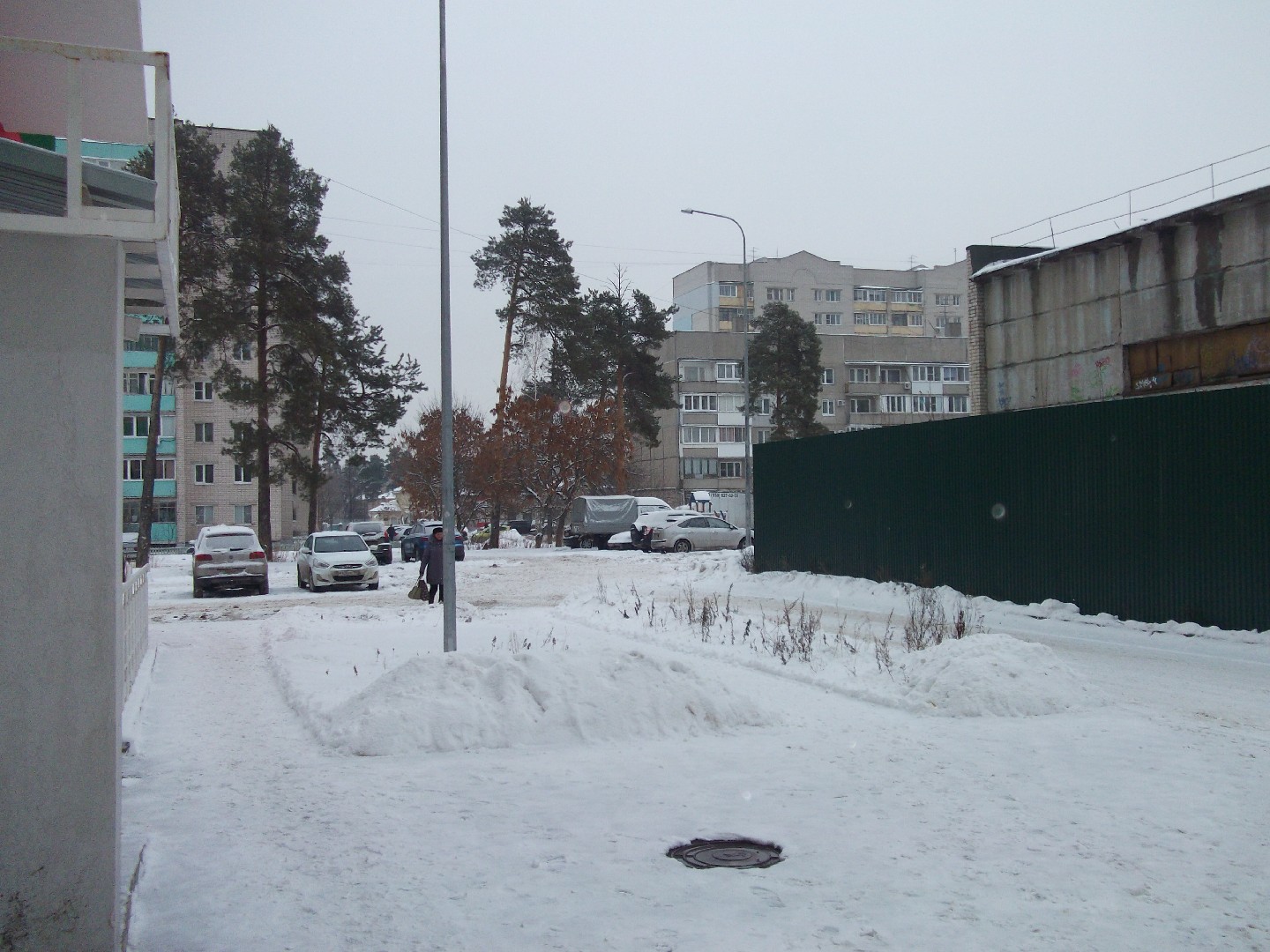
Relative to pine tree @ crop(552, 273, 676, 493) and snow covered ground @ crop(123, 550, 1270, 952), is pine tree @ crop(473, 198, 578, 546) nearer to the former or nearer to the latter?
pine tree @ crop(552, 273, 676, 493)

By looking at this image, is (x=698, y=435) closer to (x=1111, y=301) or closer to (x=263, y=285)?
(x=263, y=285)

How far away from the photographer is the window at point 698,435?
8294 cm

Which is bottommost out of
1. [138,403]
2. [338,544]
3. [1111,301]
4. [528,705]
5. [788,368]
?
[528,705]

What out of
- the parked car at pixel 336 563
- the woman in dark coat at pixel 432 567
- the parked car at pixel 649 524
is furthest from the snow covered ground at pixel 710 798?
the parked car at pixel 649 524

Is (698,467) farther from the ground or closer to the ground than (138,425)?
closer to the ground

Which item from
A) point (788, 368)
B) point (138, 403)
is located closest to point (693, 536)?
point (788, 368)

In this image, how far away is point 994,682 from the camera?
9406 millimetres

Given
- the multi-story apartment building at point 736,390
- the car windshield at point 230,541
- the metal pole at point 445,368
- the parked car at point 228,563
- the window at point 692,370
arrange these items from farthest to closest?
1. the window at point 692,370
2. the multi-story apartment building at point 736,390
3. the car windshield at point 230,541
4. the parked car at point 228,563
5. the metal pole at point 445,368

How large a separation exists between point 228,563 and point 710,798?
22179 mm

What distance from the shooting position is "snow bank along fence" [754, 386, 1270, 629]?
43.8 ft

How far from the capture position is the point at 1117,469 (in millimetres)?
15141

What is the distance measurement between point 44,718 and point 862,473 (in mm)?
19237

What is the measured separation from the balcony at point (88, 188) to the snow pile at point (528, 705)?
15.0ft

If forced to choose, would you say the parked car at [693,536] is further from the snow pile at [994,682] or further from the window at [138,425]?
the window at [138,425]
